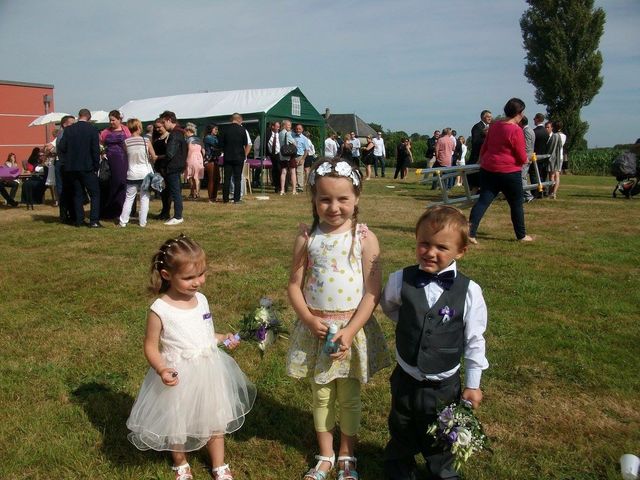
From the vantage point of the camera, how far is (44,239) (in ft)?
29.7

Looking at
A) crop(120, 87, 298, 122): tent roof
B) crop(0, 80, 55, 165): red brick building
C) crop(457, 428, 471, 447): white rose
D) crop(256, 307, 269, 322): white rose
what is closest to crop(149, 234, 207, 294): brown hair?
crop(256, 307, 269, 322): white rose

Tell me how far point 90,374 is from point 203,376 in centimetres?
162

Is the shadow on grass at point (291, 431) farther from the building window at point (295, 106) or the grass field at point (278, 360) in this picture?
the building window at point (295, 106)

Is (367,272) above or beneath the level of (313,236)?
beneath

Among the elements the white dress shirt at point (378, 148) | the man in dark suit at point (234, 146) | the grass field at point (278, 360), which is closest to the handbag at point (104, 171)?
the grass field at point (278, 360)

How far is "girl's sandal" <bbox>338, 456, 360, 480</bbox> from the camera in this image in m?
2.83

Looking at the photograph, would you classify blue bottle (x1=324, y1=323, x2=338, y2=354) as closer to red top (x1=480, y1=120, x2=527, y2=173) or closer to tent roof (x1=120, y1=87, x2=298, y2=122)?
red top (x1=480, y1=120, x2=527, y2=173)

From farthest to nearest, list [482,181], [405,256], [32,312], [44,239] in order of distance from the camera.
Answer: [44,239], [482,181], [405,256], [32,312]

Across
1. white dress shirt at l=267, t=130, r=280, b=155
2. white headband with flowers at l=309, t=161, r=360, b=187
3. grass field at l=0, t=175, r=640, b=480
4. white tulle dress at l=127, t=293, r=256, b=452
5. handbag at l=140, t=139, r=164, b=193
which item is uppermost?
white dress shirt at l=267, t=130, r=280, b=155

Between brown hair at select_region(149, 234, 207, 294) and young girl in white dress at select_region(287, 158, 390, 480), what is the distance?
506 millimetres

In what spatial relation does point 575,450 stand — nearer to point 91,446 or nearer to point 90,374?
point 91,446

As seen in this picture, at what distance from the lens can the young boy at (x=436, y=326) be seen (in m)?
2.50

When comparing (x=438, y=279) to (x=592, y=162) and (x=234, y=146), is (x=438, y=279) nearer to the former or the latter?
(x=234, y=146)

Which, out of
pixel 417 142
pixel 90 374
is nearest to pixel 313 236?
pixel 90 374
